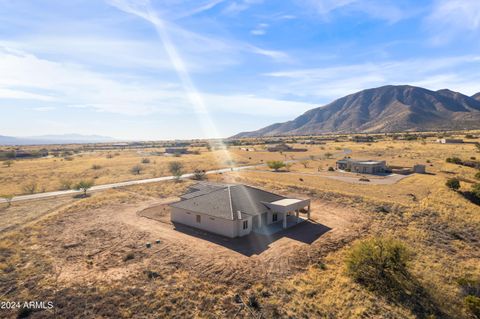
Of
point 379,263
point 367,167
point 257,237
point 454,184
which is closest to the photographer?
point 379,263

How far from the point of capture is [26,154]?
4665 inches

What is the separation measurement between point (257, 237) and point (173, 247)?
30.7ft

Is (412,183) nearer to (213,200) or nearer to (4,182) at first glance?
(213,200)

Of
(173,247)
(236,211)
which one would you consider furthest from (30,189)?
(236,211)

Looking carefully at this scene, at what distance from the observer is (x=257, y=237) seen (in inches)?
1229

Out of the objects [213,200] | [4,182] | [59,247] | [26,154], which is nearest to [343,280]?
[213,200]

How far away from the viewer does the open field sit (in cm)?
1980

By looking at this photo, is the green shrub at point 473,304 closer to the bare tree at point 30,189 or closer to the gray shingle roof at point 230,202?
the gray shingle roof at point 230,202

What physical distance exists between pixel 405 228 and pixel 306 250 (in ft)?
49.5

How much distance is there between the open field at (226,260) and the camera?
19.8 meters

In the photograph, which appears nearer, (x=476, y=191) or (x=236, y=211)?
(x=236, y=211)

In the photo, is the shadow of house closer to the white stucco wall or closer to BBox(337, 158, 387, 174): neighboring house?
the white stucco wall

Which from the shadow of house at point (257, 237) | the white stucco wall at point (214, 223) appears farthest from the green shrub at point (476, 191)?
the white stucco wall at point (214, 223)

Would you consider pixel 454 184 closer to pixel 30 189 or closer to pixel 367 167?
pixel 367 167
